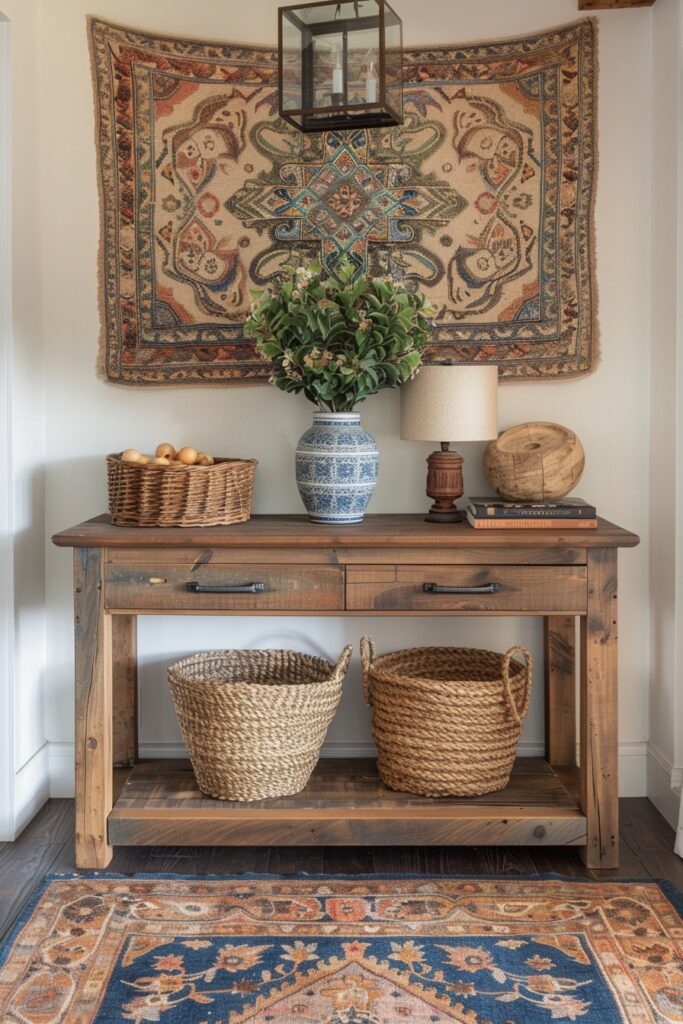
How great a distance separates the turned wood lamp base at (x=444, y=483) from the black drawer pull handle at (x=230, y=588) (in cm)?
56

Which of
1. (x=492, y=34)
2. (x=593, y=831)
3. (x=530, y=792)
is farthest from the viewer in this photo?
(x=492, y=34)

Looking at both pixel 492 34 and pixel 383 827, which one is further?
pixel 492 34

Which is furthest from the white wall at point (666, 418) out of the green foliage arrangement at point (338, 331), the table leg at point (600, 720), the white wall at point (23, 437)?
the white wall at point (23, 437)

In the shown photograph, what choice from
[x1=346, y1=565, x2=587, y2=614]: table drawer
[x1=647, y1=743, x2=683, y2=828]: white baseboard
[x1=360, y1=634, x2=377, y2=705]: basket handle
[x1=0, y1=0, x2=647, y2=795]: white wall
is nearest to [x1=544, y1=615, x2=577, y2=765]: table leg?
[x1=0, y1=0, x2=647, y2=795]: white wall

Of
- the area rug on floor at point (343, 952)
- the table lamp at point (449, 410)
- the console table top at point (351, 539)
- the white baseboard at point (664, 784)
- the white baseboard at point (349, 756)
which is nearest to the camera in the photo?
the area rug on floor at point (343, 952)

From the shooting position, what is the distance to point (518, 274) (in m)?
2.83

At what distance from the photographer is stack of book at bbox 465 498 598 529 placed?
7.99 feet

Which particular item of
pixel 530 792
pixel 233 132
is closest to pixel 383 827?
pixel 530 792

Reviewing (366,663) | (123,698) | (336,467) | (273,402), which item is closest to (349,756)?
(366,663)

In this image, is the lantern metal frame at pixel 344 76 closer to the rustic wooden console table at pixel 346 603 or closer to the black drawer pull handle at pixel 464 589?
the rustic wooden console table at pixel 346 603

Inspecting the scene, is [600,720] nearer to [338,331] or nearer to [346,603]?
[346,603]

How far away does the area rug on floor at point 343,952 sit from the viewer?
184cm

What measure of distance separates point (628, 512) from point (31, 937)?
1957 mm

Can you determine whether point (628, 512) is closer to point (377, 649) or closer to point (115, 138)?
point (377, 649)
